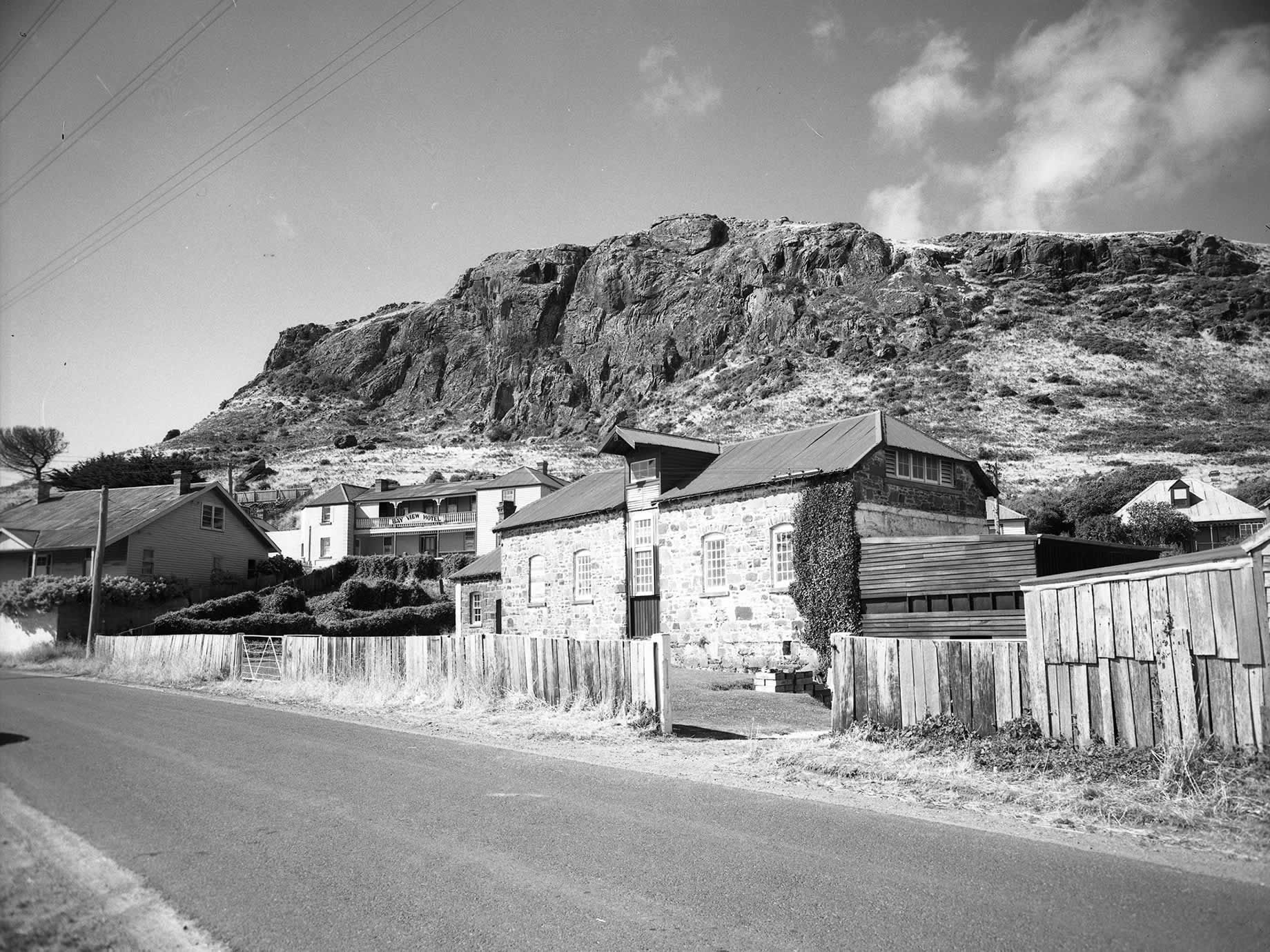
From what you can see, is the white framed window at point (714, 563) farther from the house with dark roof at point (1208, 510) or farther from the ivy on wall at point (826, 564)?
the house with dark roof at point (1208, 510)

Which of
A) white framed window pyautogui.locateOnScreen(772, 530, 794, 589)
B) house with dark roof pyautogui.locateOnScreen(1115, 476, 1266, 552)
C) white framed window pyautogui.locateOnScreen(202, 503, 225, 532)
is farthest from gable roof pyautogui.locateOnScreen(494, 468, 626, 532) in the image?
house with dark roof pyautogui.locateOnScreen(1115, 476, 1266, 552)

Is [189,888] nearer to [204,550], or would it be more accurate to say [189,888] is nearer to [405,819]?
[405,819]

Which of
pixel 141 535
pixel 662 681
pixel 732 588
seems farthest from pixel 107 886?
pixel 141 535

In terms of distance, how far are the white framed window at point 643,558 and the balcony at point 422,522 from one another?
35082 mm

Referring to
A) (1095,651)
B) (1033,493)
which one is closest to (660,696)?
(1095,651)

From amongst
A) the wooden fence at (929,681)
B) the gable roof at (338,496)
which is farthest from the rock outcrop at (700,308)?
the wooden fence at (929,681)

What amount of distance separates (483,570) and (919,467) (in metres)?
19.7

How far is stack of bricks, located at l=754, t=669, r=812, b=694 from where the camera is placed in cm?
2034

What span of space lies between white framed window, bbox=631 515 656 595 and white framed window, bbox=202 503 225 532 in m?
25.2

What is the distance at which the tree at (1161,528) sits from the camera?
150 ft

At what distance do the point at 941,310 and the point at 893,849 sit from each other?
4263 inches

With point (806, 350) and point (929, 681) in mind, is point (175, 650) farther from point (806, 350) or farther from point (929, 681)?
point (806, 350)

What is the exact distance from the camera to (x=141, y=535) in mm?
38469

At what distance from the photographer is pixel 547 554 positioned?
3222 cm
